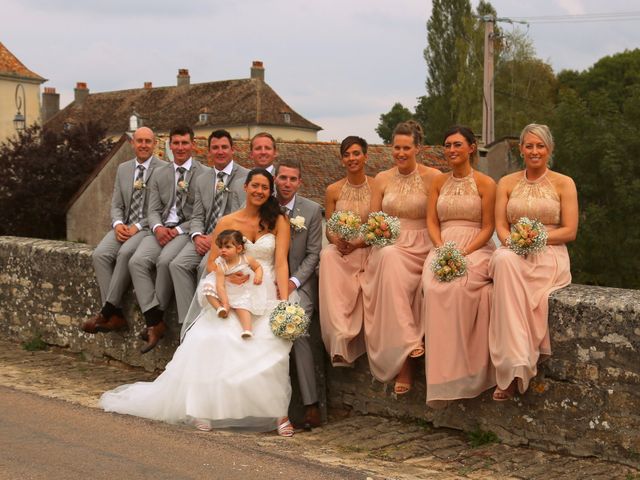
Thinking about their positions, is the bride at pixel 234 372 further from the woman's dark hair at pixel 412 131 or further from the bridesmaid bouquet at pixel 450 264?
the bridesmaid bouquet at pixel 450 264

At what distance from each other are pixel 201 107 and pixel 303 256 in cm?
6259

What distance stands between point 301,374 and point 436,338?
1.34 meters

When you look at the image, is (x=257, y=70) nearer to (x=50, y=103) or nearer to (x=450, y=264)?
(x=50, y=103)

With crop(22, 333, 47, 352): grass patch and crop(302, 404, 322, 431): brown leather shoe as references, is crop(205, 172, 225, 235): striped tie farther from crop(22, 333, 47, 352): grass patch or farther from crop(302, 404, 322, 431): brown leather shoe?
crop(22, 333, 47, 352): grass patch

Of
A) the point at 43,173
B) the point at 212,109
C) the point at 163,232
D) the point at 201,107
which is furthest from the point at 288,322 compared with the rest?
the point at 201,107

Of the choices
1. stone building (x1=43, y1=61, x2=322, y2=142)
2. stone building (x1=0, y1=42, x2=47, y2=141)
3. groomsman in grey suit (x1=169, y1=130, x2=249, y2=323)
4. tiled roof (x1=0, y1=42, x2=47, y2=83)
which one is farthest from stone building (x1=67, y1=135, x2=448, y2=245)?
stone building (x1=43, y1=61, x2=322, y2=142)

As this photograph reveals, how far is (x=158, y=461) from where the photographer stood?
252 inches

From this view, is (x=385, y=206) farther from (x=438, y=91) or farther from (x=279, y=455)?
(x=438, y=91)

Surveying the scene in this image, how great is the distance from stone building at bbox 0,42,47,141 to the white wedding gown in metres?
55.7

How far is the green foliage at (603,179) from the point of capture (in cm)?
3120

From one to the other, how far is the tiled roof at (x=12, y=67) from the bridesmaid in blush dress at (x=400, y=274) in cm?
5736

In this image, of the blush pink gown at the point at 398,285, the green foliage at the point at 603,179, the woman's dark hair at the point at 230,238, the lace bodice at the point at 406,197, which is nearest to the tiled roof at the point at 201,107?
the green foliage at the point at 603,179

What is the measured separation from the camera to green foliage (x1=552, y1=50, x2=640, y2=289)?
31.2m

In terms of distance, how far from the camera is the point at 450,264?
7109 millimetres
